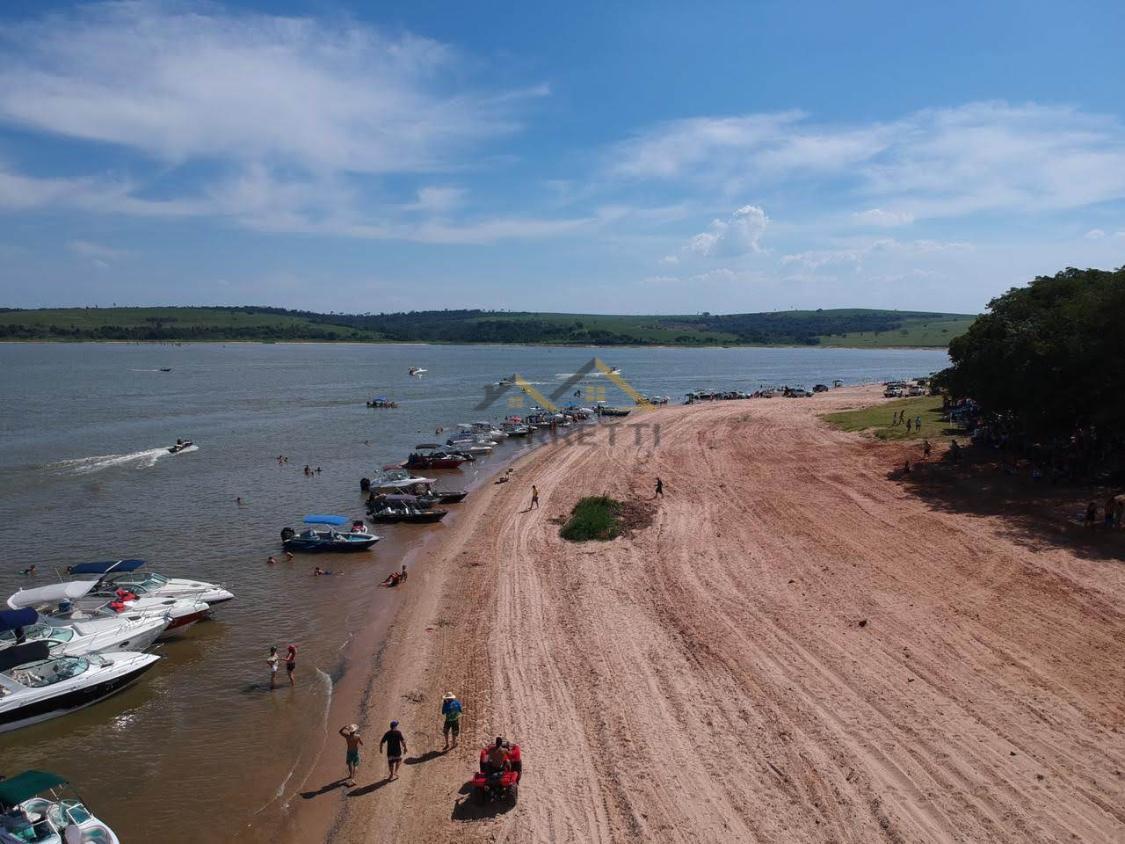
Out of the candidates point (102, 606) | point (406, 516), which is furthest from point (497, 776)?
point (406, 516)

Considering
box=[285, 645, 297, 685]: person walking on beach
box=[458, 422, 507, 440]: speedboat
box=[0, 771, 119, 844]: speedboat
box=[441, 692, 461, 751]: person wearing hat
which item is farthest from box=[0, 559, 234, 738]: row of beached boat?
box=[458, 422, 507, 440]: speedboat

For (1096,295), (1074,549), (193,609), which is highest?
(1096,295)

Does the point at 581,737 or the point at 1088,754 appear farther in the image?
the point at 581,737

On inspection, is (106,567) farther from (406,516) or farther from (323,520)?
(406,516)

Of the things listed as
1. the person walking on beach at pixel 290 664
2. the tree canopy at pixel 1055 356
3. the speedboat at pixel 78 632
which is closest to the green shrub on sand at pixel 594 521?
the person walking on beach at pixel 290 664

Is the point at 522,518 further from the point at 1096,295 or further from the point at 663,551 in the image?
the point at 1096,295

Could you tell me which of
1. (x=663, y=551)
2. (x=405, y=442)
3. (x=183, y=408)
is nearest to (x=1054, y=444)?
(x=663, y=551)

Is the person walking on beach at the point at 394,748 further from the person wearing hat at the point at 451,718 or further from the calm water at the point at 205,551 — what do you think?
the calm water at the point at 205,551
